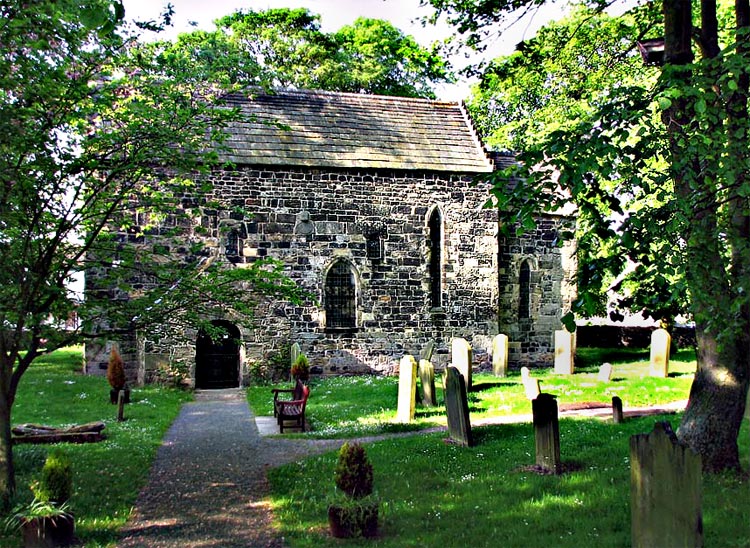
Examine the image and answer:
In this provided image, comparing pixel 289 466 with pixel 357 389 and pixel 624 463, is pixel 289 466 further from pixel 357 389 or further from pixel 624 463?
→ pixel 357 389

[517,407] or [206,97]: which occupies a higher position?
[206,97]

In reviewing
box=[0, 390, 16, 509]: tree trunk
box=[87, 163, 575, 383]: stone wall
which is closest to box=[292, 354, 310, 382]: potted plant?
box=[87, 163, 575, 383]: stone wall

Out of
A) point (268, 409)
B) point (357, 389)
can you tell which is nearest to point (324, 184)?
point (357, 389)

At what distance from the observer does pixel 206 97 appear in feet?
28.6

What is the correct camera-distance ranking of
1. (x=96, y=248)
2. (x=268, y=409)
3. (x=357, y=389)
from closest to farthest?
(x=96, y=248)
(x=268, y=409)
(x=357, y=389)

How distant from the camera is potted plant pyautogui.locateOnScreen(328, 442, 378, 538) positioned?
6672 millimetres

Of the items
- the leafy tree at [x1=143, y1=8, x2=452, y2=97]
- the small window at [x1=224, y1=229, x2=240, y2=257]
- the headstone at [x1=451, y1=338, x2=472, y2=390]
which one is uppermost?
the leafy tree at [x1=143, y1=8, x2=452, y2=97]

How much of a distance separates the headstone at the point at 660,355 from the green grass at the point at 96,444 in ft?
43.4

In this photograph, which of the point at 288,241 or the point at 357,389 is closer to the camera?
the point at 357,389

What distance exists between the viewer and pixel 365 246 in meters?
21.3

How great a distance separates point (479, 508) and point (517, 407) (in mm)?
7530

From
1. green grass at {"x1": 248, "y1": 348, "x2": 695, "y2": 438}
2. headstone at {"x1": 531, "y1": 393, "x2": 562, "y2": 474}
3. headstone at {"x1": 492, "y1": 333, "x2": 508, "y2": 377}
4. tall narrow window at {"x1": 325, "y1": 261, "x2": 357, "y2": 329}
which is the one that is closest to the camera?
headstone at {"x1": 531, "y1": 393, "x2": 562, "y2": 474}

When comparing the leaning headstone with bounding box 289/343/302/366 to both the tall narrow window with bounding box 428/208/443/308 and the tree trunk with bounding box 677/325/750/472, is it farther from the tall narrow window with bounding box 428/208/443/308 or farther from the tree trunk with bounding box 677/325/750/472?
the tree trunk with bounding box 677/325/750/472

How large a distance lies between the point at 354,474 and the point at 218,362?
14.2m
